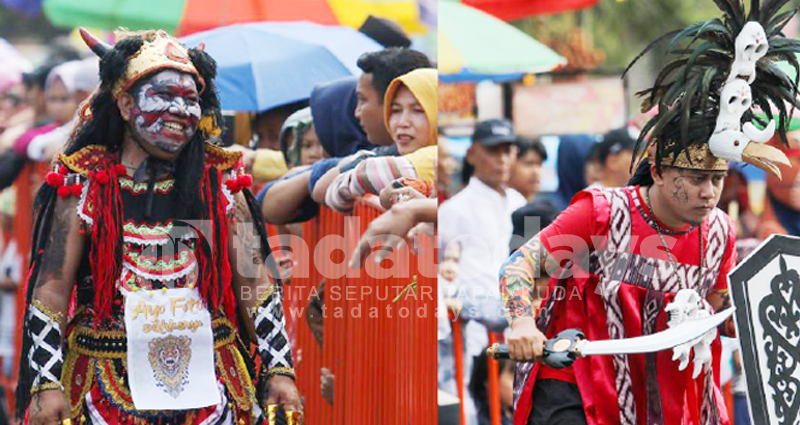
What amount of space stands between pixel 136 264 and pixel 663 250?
79.9 inches

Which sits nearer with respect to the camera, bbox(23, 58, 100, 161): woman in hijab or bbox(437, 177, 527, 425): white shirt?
bbox(437, 177, 527, 425): white shirt

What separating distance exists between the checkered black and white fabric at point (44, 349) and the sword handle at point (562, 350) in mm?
1803

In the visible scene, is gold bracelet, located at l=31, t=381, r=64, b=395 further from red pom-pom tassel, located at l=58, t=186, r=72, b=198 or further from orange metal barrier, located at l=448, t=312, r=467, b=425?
orange metal barrier, located at l=448, t=312, r=467, b=425

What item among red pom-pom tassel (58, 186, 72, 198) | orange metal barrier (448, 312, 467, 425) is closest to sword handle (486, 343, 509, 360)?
red pom-pom tassel (58, 186, 72, 198)

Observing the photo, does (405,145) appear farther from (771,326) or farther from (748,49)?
(771,326)

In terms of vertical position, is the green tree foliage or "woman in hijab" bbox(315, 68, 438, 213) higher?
the green tree foliage

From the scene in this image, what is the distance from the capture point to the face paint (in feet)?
17.2

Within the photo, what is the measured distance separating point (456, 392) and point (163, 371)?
319cm

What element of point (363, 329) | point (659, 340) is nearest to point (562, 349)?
point (659, 340)

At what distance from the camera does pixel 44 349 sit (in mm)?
5125

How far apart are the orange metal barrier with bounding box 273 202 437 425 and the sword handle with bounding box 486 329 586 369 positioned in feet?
3.14

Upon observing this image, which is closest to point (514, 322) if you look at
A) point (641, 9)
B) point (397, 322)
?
point (397, 322)

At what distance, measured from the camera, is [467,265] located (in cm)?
873

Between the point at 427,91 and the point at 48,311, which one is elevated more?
the point at 427,91
